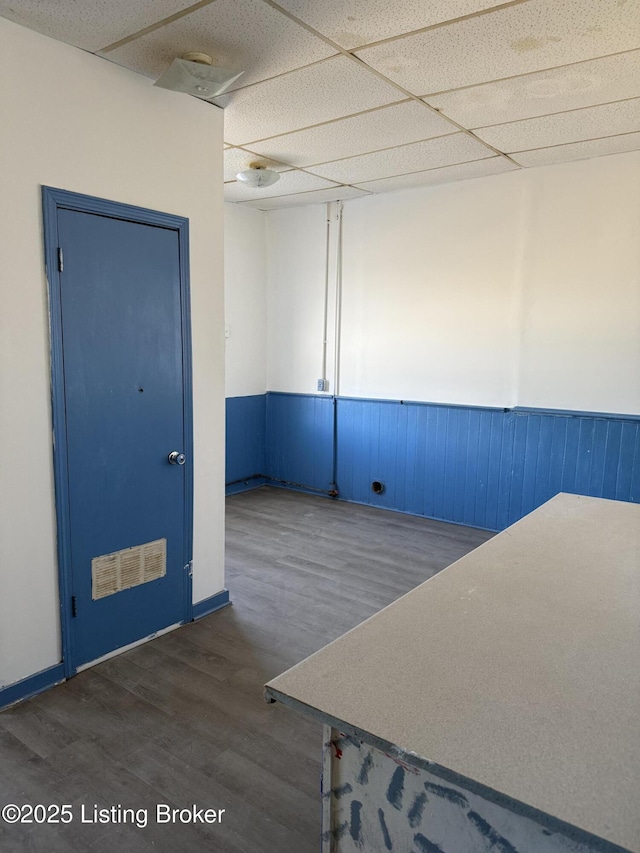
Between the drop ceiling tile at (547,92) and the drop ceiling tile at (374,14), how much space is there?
711mm

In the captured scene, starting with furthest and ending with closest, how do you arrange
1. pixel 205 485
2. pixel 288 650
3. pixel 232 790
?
pixel 205 485
pixel 288 650
pixel 232 790

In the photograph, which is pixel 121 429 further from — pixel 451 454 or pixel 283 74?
pixel 451 454

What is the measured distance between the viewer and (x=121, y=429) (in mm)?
2803

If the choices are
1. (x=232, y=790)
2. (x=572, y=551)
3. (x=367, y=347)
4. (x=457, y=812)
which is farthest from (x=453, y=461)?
(x=457, y=812)

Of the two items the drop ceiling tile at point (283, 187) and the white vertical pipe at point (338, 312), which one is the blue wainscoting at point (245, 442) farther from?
the drop ceiling tile at point (283, 187)

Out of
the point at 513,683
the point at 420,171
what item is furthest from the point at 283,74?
the point at 513,683

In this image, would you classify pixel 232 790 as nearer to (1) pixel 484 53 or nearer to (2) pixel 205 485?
(2) pixel 205 485

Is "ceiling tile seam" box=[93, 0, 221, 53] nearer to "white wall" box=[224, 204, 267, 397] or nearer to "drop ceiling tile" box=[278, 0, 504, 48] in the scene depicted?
"drop ceiling tile" box=[278, 0, 504, 48]

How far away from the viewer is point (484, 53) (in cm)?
253

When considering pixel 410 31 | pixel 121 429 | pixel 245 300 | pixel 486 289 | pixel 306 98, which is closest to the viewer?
pixel 410 31

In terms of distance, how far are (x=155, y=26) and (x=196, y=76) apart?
0.91ft

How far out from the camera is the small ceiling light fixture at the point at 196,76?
8.17ft

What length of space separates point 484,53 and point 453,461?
10.2 ft

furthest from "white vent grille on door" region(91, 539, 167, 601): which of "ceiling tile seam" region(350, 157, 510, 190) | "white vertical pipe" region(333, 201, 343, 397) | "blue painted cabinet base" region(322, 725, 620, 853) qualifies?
"ceiling tile seam" region(350, 157, 510, 190)
